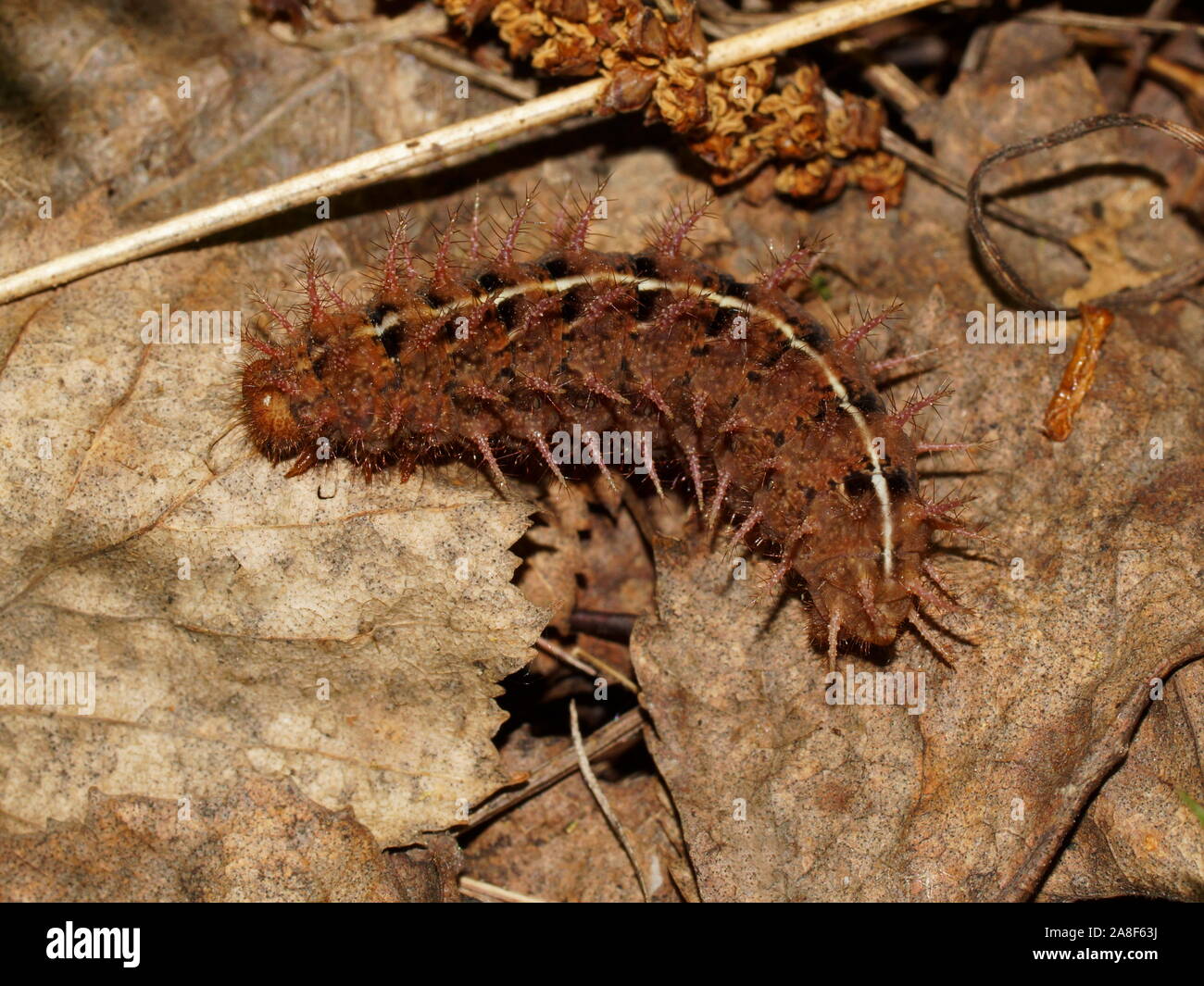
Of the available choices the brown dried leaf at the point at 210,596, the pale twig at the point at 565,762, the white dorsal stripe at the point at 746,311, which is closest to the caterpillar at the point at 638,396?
the white dorsal stripe at the point at 746,311

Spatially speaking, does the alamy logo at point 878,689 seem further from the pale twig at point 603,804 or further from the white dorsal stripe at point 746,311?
the pale twig at point 603,804

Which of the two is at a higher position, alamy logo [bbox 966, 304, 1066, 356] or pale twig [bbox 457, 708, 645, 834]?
alamy logo [bbox 966, 304, 1066, 356]

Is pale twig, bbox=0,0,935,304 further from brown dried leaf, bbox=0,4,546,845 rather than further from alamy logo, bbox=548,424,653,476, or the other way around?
alamy logo, bbox=548,424,653,476

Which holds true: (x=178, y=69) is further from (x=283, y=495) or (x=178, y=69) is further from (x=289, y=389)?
(x=283, y=495)

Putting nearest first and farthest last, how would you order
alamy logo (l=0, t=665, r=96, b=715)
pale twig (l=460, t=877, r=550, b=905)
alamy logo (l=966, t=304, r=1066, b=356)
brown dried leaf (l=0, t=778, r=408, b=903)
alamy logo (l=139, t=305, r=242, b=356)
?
brown dried leaf (l=0, t=778, r=408, b=903) < alamy logo (l=0, t=665, r=96, b=715) < pale twig (l=460, t=877, r=550, b=905) < alamy logo (l=139, t=305, r=242, b=356) < alamy logo (l=966, t=304, r=1066, b=356)

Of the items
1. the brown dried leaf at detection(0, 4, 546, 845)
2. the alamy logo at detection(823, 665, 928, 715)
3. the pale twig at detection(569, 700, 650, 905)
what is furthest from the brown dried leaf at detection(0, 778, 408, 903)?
the alamy logo at detection(823, 665, 928, 715)
